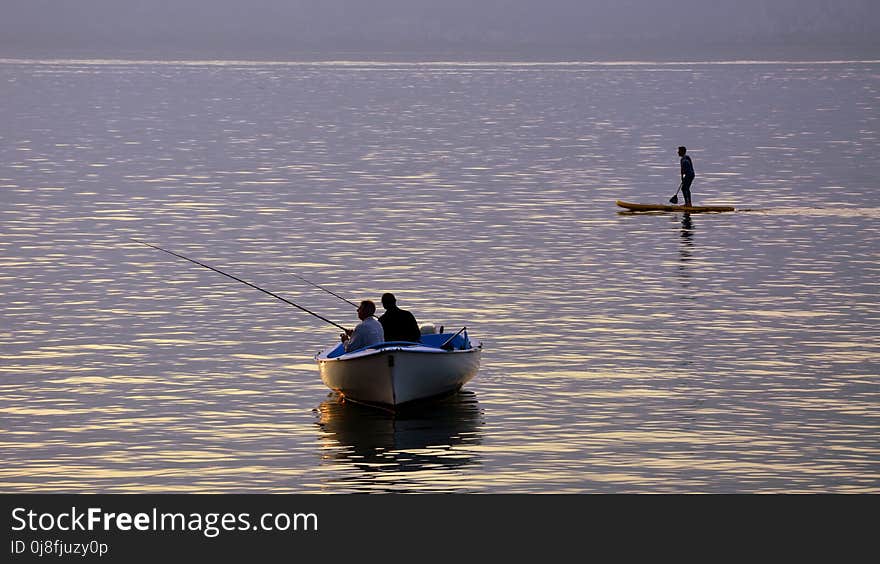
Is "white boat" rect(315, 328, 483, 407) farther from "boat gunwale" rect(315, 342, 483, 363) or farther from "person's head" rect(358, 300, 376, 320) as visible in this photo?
"person's head" rect(358, 300, 376, 320)

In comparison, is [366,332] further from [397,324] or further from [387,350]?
[387,350]

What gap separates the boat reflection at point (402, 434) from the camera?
91.0 feet

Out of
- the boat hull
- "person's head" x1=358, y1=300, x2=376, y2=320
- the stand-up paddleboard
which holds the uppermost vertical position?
the stand-up paddleboard

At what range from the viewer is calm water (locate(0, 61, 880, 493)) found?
2777cm

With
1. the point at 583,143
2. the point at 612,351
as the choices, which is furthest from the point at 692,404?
the point at 583,143

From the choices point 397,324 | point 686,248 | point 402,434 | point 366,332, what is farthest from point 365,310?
point 686,248

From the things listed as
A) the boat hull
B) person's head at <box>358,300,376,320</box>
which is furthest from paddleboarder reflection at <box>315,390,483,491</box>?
person's head at <box>358,300,376,320</box>

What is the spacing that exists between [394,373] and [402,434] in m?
1.09

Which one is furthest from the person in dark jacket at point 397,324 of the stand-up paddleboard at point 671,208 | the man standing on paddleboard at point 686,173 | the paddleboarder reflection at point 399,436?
the stand-up paddleboard at point 671,208

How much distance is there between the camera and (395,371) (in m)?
30.1

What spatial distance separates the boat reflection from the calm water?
0.26 feet

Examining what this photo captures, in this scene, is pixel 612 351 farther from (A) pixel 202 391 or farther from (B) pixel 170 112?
(B) pixel 170 112
